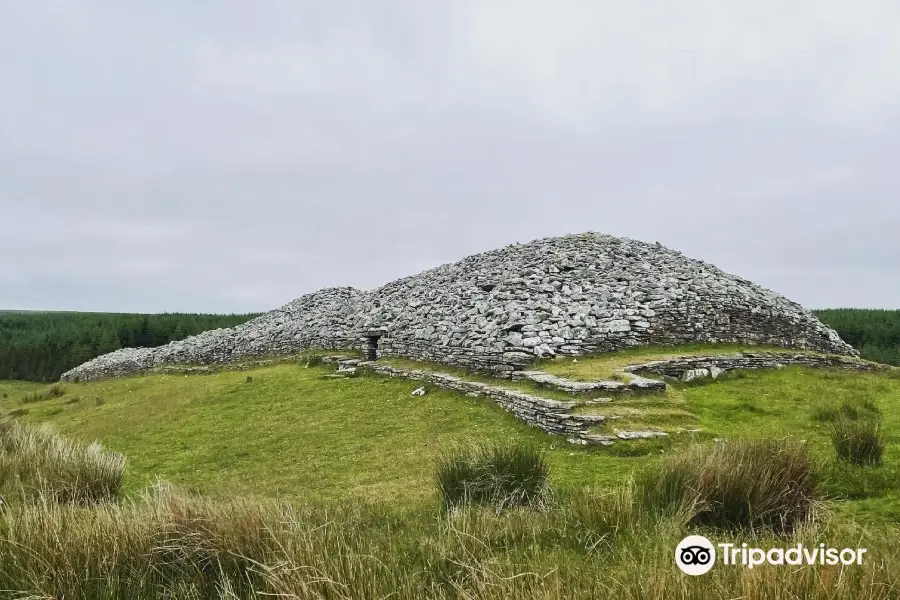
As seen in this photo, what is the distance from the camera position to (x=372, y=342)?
71.7 feet

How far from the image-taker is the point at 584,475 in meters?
8.80

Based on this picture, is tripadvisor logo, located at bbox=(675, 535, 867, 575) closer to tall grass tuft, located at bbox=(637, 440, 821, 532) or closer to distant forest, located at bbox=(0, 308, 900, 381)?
tall grass tuft, located at bbox=(637, 440, 821, 532)

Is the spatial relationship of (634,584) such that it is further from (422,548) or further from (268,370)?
(268,370)

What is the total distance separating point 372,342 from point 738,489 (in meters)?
17.6

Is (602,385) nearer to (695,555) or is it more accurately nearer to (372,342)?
(695,555)

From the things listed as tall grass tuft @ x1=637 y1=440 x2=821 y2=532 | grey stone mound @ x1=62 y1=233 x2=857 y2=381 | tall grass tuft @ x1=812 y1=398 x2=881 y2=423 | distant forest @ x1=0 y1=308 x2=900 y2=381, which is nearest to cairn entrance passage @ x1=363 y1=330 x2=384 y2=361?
grey stone mound @ x1=62 y1=233 x2=857 y2=381

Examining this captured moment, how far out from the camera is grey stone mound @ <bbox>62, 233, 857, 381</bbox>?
17156mm

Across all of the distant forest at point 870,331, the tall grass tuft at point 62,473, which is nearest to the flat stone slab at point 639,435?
the tall grass tuft at point 62,473

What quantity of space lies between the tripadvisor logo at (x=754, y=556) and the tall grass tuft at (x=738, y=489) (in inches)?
35.4

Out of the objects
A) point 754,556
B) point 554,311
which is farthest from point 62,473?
point 554,311

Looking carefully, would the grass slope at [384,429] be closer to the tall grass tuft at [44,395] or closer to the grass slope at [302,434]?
the grass slope at [302,434]

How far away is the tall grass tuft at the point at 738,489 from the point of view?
16.0ft

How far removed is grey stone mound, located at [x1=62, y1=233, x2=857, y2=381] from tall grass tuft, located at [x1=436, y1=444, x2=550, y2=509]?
8.52m

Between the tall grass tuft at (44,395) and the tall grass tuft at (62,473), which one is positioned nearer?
the tall grass tuft at (62,473)
